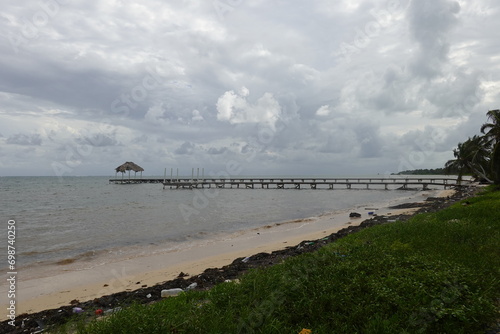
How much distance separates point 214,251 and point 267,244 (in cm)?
239

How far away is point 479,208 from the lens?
12.7m

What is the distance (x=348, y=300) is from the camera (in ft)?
14.8

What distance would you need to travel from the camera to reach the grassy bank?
13.0ft

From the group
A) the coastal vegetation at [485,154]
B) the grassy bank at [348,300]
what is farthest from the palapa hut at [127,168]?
the grassy bank at [348,300]

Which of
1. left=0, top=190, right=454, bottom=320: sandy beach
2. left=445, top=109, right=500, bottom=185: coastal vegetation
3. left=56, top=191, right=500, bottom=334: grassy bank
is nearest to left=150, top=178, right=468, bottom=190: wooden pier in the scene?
left=445, top=109, right=500, bottom=185: coastal vegetation

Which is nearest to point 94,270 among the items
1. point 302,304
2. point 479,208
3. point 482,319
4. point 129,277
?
point 129,277

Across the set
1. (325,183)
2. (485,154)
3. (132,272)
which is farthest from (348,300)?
(325,183)

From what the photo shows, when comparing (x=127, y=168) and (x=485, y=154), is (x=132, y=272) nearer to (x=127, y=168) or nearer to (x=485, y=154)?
(x=485, y=154)

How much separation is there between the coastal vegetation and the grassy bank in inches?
906

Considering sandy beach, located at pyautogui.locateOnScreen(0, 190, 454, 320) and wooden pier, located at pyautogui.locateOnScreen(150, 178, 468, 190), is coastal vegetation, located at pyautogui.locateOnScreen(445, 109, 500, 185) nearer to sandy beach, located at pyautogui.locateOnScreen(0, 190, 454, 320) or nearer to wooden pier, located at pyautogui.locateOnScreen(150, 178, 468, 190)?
wooden pier, located at pyautogui.locateOnScreen(150, 178, 468, 190)

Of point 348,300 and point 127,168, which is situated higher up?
point 127,168

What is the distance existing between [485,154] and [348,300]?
1594 inches

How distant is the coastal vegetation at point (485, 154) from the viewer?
25109 millimetres

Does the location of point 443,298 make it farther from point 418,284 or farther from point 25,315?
point 25,315
